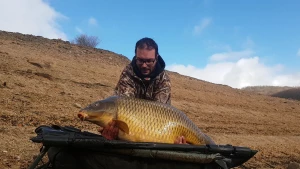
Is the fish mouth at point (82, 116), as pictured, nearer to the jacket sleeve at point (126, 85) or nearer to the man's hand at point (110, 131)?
the man's hand at point (110, 131)

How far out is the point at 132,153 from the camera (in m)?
2.46

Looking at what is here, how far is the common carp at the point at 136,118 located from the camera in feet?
8.98

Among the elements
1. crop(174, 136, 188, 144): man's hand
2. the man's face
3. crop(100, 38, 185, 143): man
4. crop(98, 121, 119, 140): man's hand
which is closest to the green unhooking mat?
crop(98, 121, 119, 140): man's hand

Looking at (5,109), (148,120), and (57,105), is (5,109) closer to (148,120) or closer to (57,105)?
Answer: (57,105)

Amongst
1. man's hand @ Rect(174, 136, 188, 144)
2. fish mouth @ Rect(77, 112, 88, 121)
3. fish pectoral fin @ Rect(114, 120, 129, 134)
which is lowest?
man's hand @ Rect(174, 136, 188, 144)

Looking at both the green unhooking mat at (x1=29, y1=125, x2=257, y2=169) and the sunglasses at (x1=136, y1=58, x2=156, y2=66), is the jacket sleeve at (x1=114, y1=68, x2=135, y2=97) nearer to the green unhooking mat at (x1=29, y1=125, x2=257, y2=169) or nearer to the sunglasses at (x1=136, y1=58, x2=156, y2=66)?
the sunglasses at (x1=136, y1=58, x2=156, y2=66)

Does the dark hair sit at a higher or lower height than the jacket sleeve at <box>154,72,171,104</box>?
higher

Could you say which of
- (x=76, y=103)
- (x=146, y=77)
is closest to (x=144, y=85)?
(x=146, y=77)

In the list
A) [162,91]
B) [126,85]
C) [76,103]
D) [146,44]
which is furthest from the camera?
[76,103]

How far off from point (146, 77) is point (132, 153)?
1.37 m

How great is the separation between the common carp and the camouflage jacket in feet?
2.66

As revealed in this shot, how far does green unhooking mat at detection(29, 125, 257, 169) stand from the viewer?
243 cm

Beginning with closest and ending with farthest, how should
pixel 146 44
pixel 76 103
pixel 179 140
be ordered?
pixel 179 140 < pixel 146 44 < pixel 76 103

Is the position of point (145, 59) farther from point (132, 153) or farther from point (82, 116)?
point (132, 153)
